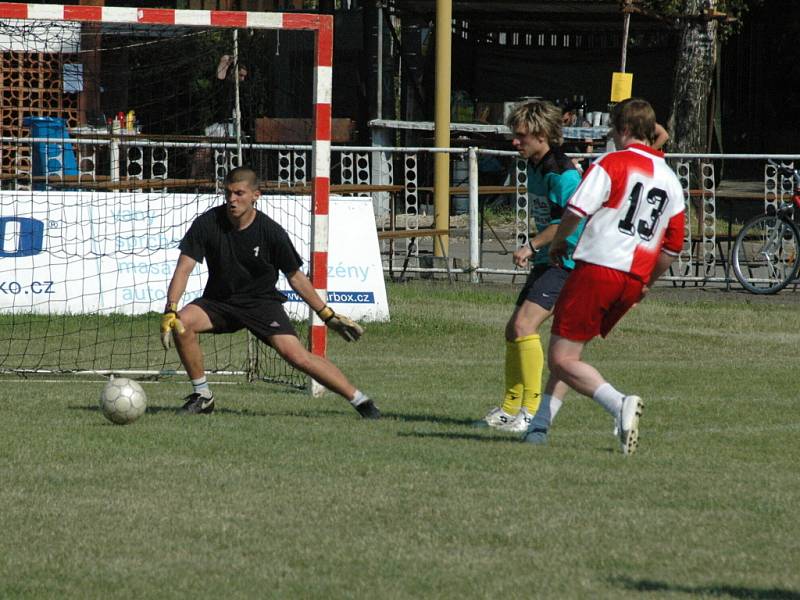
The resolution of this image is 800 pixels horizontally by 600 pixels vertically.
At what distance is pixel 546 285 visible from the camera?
881cm

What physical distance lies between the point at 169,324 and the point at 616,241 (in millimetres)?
2994

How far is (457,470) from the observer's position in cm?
746

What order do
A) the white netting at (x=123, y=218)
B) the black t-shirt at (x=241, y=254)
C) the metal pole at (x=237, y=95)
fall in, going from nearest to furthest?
1. the black t-shirt at (x=241, y=254)
2. the metal pole at (x=237, y=95)
3. the white netting at (x=123, y=218)

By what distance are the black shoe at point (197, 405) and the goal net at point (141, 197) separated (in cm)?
141

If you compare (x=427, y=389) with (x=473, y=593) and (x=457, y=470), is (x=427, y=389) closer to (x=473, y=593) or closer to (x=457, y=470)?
(x=457, y=470)

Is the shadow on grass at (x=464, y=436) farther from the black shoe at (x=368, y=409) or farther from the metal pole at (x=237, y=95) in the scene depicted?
the metal pole at (x=237, y=95)

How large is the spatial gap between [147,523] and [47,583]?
37.7 inches

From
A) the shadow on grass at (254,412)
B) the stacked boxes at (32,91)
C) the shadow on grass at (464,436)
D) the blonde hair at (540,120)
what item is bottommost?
the shadow on grass at (254,412)

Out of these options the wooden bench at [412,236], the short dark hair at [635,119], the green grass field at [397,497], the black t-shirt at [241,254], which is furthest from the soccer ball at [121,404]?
the wooden bench at [412,236]

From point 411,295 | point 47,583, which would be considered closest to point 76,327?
point 411,295

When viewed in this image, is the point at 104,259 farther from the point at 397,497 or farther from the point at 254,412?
the point at 397,497

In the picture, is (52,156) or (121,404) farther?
(52,156)

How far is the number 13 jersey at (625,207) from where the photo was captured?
24.9ft

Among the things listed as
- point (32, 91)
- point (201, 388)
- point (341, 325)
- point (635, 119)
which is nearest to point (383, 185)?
point (32, 91)
